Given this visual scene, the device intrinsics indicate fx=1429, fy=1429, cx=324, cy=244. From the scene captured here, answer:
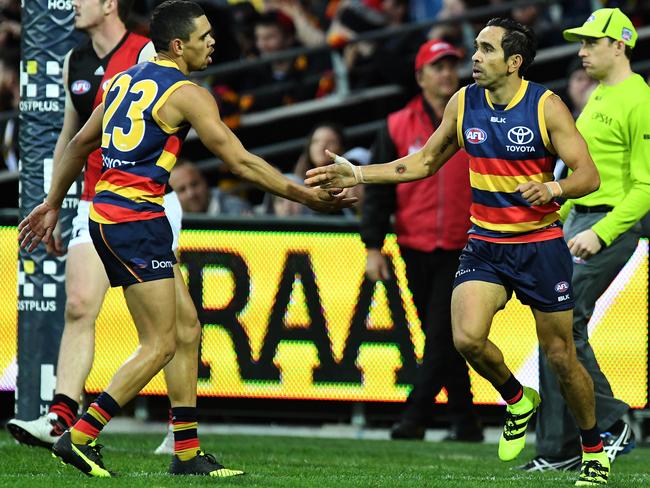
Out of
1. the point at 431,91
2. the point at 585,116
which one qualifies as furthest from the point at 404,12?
the point at 585,116

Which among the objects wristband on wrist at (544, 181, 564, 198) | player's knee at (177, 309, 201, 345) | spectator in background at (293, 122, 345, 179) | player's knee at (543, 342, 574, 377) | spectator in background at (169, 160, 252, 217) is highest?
wristband on wrist at (544, 181, 564, 198)

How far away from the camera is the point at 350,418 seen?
1075cm

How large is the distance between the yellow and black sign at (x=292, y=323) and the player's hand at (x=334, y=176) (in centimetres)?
300

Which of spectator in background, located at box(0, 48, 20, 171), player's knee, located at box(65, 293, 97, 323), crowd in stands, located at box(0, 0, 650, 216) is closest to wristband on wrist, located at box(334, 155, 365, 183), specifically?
player's knee, located at box(65, 293, 97, 323)

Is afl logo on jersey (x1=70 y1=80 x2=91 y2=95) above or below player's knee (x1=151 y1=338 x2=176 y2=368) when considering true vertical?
above

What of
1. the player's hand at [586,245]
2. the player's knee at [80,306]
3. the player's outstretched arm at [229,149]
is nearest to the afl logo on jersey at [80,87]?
the player's knee at [80,306]

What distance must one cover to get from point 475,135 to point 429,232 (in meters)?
2.69

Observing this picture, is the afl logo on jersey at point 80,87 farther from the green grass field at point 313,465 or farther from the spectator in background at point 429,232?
the spectator in background at point 429,232

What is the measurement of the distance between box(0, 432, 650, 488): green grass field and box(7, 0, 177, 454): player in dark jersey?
0.95 ft

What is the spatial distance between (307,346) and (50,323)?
84.4 inches

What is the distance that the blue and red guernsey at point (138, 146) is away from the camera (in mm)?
6891

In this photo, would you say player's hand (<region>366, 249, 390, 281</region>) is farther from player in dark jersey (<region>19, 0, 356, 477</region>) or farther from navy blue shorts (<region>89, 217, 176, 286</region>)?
navy blue shorts (<region>89, 217, 176, 286</region>)

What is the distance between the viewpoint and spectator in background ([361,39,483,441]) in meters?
10.0

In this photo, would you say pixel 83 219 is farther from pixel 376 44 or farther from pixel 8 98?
pixel 8 98
